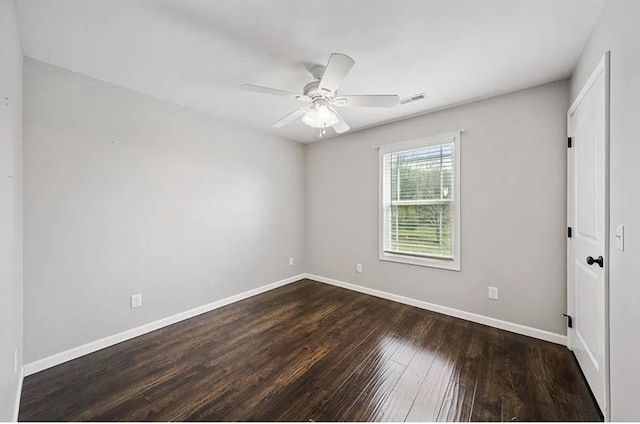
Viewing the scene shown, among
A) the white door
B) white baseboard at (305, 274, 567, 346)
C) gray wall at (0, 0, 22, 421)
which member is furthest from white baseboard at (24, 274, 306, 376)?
the white door

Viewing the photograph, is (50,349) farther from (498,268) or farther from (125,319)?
(498,268)

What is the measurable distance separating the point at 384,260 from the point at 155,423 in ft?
9.30

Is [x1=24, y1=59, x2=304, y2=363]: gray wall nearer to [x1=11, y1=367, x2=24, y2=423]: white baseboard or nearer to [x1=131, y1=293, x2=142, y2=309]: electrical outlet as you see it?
[x1=131, y1=293, x2=142, y2=309]: electrical outlet

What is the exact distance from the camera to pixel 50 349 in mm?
2033

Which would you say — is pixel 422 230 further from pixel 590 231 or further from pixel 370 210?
pixel 590 231

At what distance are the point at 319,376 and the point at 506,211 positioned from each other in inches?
94.0

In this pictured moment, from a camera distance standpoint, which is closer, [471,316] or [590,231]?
[590,231]

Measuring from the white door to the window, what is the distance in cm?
95

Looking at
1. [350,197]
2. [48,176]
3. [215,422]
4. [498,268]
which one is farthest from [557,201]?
[48,176]

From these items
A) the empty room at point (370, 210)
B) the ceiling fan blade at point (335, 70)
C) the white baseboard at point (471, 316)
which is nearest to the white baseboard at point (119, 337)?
the empty room at point (370, 210)

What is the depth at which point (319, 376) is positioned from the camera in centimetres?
190

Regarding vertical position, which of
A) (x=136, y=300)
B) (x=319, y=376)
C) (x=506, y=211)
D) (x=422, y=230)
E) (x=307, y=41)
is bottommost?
(x=319, y=376)

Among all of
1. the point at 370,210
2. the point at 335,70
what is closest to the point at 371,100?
the point at 335,70

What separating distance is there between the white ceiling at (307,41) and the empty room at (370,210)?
2cm
